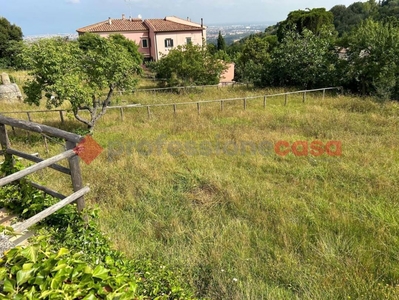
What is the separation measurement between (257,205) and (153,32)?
130 ft

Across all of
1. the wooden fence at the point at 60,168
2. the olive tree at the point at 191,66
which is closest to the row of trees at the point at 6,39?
the olive tree at the point at 191,66

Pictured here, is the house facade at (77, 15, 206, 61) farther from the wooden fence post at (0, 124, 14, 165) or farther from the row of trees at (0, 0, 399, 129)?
the wooden fence post at (0, 124, 14, 165)

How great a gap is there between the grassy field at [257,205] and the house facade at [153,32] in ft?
112

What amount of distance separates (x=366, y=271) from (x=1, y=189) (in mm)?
4584

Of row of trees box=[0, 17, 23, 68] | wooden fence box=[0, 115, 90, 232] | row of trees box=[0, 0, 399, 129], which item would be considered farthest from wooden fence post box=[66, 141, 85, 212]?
row of trees box=[0, 17, 23, 68]

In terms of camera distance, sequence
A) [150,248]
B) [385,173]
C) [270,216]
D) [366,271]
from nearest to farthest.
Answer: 1. [366,271]
2. [150,248]
3. [270,216]
4. [385,173]

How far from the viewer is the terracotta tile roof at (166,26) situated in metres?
39.7

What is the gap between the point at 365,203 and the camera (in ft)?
14.7

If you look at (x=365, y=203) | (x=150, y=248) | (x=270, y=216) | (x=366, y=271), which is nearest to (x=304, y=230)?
(x=270, y=216)

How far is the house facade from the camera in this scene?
3962 cm

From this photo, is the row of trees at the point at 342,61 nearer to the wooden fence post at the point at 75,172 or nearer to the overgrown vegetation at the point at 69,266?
the overgrown vegetation at the point at 69,266

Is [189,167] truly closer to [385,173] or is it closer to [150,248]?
[150,248]

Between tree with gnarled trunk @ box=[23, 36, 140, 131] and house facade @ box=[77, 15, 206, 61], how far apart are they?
31.8 m

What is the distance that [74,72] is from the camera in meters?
8.70
